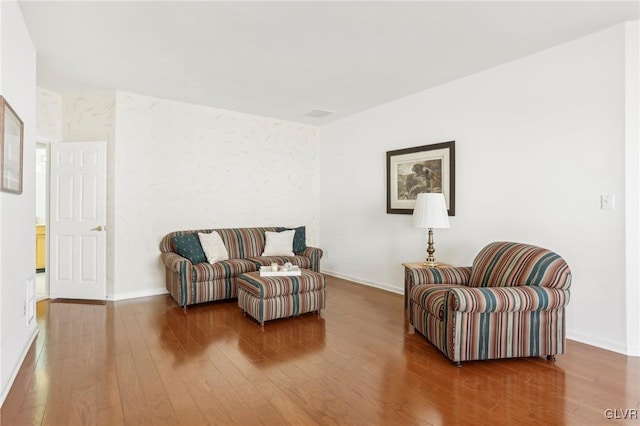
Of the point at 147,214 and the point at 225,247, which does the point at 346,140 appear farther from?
the point at 147,214

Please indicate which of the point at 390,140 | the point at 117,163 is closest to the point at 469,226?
the point at 390,140

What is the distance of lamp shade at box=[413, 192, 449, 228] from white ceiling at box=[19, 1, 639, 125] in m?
1.38

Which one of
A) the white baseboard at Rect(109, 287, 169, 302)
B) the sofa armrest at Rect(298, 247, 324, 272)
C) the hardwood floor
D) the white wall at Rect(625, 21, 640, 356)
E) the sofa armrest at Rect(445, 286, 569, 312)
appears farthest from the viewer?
the sofa armrest at Rect(298, 247, 324, 272)

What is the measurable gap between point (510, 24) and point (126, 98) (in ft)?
14.1

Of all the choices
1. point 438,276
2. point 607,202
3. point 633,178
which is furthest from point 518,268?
point 633,178

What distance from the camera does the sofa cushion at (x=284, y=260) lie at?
4.52m

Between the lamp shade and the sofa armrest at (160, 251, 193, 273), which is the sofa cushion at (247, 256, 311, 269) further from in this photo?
the lamp shade

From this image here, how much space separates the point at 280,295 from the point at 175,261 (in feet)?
4.67

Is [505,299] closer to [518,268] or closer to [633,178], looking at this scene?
[518,268]

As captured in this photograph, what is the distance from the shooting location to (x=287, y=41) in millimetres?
3039

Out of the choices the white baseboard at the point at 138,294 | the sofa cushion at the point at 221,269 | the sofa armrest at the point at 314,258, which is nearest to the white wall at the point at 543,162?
the sofa armrest at the point at 314,258

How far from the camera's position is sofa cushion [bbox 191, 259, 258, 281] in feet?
13.1

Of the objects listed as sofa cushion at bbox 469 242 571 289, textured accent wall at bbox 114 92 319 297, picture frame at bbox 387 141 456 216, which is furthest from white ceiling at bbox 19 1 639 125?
sofa cushion at bbox 469 242 571 289

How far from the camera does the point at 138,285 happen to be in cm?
450
